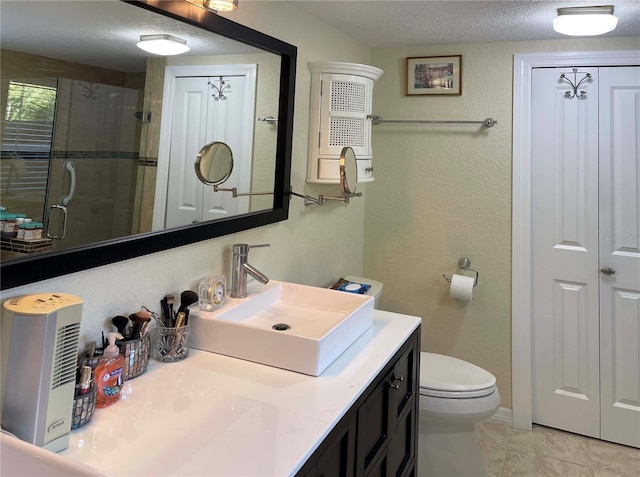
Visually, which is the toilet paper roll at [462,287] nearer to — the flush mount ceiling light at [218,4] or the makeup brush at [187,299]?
the makeup brush at [187,299]

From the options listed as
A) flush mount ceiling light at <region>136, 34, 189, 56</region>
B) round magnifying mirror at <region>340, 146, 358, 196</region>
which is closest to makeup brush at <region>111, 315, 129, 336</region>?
flush mount ceiling light at <region>136, 34, 189, 56</region>

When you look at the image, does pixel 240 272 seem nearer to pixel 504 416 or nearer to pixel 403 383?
→ pixel 403 383

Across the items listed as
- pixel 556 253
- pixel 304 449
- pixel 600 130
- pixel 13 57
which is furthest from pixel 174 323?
pixel 600 130

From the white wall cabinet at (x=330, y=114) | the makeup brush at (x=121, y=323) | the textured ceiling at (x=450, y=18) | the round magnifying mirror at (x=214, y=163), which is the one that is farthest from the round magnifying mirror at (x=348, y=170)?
the makeup brush at (x=121, y=323)

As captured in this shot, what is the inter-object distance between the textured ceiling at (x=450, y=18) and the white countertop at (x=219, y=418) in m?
1.46

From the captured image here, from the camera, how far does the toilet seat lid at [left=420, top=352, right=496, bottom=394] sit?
1.96m

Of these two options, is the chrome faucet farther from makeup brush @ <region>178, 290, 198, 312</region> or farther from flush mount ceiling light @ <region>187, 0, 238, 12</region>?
flush mount ceiling light @ <region>187, 0, 238, 12</region>

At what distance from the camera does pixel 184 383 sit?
3.74 feet

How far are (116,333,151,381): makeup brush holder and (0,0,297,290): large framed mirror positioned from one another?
0.67 feet

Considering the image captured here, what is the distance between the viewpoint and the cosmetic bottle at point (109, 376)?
102 cm

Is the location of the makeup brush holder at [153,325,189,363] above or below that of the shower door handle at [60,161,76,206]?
below

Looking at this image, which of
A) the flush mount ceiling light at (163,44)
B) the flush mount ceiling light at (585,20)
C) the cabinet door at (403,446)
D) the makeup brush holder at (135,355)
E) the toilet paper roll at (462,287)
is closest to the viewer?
the makeup brush holder at (135,355)

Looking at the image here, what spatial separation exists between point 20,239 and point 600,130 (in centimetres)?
251

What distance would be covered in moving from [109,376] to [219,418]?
268 millimetres
